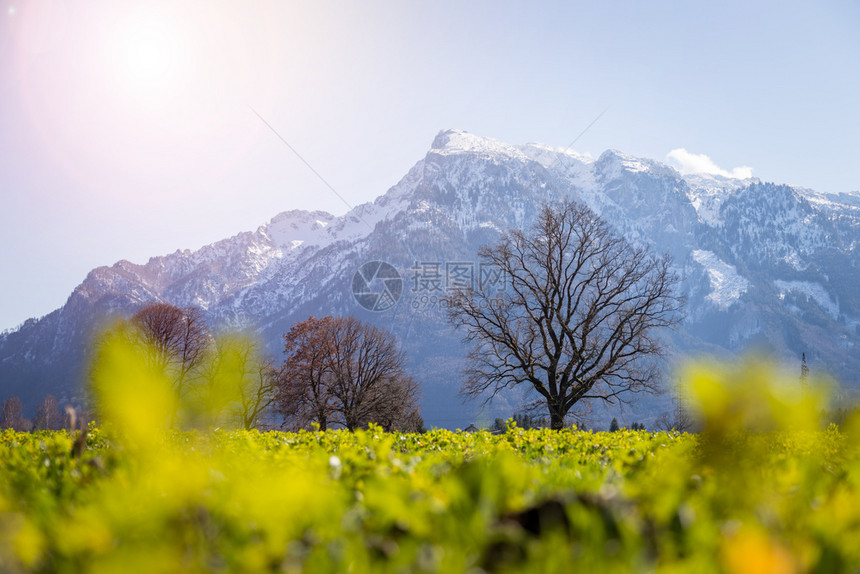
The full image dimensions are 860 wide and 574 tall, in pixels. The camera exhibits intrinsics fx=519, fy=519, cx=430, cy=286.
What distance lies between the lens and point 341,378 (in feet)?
156

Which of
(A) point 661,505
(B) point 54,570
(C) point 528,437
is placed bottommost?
(C) point 528,437

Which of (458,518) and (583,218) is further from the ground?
(583,218)

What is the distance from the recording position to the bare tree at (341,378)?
4384cm

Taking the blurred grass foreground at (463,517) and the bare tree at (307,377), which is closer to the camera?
the blurred grass foreground at (463,517)

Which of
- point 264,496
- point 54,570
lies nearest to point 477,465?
point 264,496

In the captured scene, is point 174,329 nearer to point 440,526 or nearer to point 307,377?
point 307,377

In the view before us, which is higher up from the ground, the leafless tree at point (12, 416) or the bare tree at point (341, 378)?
the bare tree at point (341, 378)

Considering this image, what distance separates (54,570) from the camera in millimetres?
1621

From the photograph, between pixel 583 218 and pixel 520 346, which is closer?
pixel 520 346

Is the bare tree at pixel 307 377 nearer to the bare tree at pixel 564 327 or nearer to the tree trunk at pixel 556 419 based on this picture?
the bare tree at pixel 564 327

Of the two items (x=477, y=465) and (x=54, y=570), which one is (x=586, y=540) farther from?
(x=54, y=570)

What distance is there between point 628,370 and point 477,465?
2268 cm

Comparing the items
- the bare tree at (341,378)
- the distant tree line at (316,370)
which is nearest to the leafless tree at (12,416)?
the distant tree line at (316,370)

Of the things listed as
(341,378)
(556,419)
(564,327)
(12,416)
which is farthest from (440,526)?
(12,416)
